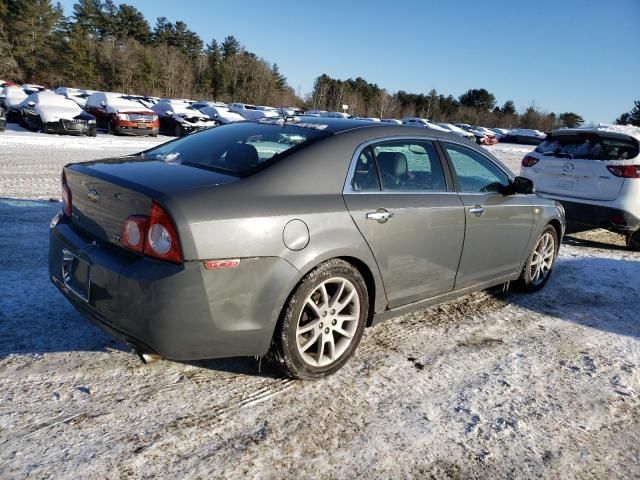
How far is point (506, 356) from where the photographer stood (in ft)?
11.6

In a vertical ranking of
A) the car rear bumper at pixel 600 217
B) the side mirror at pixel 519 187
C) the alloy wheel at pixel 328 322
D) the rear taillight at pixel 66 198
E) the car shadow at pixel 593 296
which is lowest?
the car shadow at pixel 593 296

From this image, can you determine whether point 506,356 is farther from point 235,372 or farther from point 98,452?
point 98,452

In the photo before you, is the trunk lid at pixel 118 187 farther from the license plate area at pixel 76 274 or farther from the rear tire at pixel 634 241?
the rear tire at pixel 634 241

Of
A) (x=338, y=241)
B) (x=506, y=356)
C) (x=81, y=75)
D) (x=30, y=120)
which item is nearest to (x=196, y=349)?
(x=338, y=241)

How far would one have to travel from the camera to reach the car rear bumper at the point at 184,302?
238cm

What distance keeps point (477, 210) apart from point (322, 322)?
1639 millimetres

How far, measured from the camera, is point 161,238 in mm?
2381

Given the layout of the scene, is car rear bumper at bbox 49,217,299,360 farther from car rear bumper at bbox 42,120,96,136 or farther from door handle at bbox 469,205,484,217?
car rear bumper at bbox 42,120,96,136

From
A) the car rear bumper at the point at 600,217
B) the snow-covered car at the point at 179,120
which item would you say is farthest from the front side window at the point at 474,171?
the snow-covered car at the point at 179,120

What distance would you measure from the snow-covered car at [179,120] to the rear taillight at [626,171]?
17.6m

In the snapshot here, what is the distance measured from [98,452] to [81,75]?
6308 cm

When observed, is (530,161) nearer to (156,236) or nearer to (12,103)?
(156,236)

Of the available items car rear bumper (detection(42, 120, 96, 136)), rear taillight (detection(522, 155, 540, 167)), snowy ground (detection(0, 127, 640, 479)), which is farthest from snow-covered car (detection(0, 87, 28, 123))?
rear taillight (detection(522, 155, 540, 167))

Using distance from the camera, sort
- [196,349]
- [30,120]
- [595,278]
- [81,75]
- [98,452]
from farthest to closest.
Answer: [81,75] < [30,120] < [595,278] < [196,349] < [98,452]
